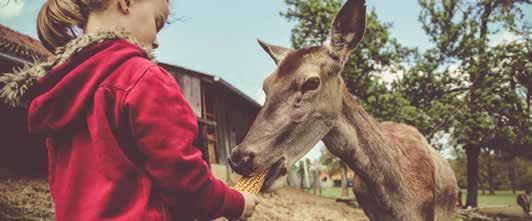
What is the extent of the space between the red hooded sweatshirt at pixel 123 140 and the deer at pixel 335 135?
3.23 feet

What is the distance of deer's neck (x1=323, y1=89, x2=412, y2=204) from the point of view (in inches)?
137

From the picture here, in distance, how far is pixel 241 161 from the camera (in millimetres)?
2582

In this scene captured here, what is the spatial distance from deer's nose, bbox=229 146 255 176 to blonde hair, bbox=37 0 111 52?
1.07m

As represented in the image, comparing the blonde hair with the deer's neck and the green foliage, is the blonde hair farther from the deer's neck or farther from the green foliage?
the green foliage

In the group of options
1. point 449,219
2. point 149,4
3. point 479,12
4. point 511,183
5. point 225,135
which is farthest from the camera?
point 511,183

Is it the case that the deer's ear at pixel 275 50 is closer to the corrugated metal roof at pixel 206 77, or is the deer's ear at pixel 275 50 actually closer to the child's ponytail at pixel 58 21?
the child's ponytail at pixel 58 21

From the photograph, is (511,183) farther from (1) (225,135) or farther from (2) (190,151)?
(2) (190,151)

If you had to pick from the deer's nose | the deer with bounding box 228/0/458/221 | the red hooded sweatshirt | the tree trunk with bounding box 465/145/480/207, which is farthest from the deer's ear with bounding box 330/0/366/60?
the tree trunk with bounding box 465/145/480/207

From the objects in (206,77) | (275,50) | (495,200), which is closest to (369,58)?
(206,77)

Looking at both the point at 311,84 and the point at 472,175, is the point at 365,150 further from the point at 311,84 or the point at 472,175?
the point at 472,175

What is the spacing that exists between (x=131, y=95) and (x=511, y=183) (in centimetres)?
8125

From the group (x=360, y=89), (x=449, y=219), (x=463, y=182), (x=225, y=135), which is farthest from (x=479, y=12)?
(x=463, y=182)

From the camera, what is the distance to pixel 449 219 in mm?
4781

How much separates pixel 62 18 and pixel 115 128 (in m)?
0.55
